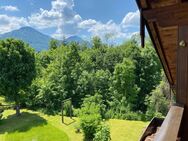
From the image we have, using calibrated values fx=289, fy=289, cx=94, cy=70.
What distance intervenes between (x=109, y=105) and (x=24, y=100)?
816 cm

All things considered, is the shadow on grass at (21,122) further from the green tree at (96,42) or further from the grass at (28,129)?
the green tree at (96,42)

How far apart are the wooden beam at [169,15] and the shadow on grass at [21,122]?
781 inches

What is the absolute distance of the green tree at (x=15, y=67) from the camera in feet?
74.6

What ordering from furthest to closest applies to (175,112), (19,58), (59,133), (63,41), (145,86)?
(63,41), (145,86), (19,58), (59,133), (175,112)

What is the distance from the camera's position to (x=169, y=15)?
7.80ft

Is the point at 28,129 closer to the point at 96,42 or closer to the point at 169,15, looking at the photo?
the point at 169,15

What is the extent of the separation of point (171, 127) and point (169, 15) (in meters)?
0.98

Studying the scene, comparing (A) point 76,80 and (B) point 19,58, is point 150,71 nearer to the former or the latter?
(A) point 76,80

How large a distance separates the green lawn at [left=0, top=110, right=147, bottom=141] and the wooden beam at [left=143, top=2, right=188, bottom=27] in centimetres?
1780

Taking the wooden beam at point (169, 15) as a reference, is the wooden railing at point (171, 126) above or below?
below

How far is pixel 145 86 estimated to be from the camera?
30328 millimetres

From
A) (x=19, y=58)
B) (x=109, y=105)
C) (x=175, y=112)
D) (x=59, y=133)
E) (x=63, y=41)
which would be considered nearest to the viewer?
(x=175, y=112)

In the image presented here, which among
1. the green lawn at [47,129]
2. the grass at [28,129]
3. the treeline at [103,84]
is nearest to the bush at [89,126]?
the green lawn at [47,129]

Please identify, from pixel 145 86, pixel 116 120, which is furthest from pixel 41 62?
pixel 116 120
